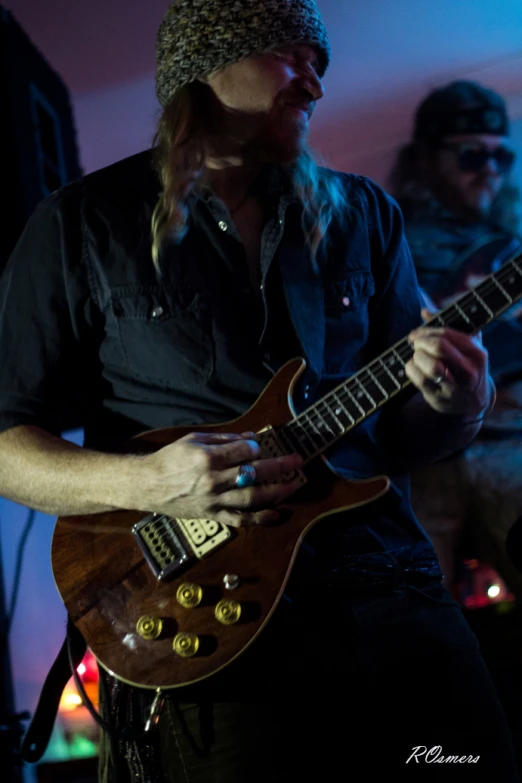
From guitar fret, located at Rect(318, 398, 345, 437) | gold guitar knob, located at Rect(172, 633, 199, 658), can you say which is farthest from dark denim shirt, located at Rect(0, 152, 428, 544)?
gold guitar knob, located at Rect(172, 633, 199, 658)

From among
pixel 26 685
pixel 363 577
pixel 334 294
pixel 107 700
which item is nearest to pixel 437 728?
pixel 363 577

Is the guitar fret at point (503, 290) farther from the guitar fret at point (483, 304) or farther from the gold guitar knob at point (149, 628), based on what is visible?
the gold guitar knob at point (149, 628)

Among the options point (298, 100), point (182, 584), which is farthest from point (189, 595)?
point (298, 100)

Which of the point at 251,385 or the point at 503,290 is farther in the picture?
the point at 251,385

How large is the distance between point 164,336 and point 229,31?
770 mm

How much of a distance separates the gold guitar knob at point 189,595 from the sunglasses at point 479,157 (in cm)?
222

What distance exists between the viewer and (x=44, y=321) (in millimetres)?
1762

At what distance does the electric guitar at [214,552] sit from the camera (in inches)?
57.9

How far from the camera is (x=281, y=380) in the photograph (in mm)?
1651

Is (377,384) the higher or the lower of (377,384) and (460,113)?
the lower

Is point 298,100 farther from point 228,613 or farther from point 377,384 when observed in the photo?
point 228,613

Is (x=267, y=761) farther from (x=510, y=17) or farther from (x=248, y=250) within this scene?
(x=510, y=17)

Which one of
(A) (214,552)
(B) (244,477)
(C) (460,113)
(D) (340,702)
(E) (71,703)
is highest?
(C) (460,113)

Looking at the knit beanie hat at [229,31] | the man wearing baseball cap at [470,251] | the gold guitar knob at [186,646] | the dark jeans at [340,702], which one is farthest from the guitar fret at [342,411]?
the man wearing baseball cap at [470,251]
